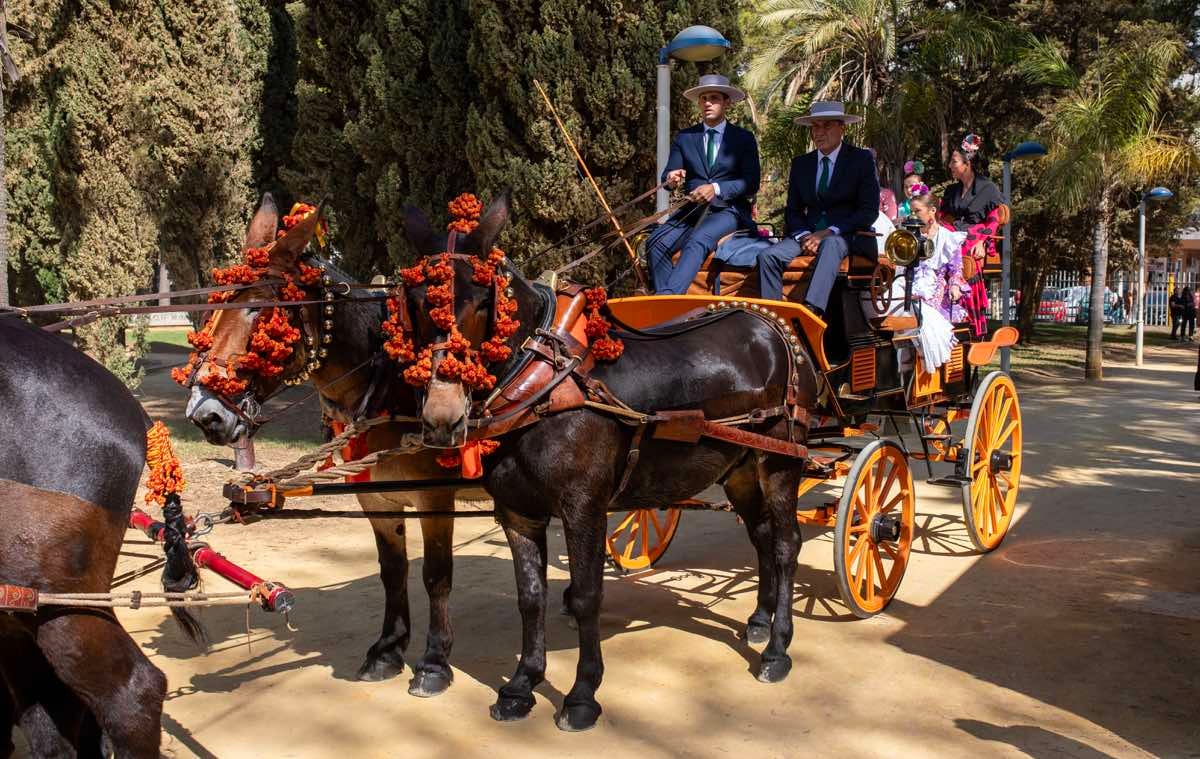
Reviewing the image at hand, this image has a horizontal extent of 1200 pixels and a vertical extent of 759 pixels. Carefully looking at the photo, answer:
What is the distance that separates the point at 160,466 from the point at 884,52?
19.9m

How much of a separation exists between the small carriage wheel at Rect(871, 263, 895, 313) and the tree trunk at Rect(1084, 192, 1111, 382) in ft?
54.3

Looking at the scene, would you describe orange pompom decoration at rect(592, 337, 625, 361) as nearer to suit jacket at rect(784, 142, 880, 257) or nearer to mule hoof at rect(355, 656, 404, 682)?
mule hoof at rect(355, 656, 404, 682)

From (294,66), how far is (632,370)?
551 inches

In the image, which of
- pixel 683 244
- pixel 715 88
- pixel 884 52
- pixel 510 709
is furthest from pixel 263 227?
pixel 884 52

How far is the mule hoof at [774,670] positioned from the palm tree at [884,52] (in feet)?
53.6

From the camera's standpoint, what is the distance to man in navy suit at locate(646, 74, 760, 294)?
695 cm

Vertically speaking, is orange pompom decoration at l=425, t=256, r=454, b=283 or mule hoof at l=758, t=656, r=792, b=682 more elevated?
orange pompom decoration at l=425, t=256, r=454, b=283

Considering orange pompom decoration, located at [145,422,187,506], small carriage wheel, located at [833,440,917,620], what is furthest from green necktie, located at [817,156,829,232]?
orange pompom decoration, located at [145,422,187,506]

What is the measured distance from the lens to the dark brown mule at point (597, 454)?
15.8ft

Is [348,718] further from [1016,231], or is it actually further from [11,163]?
[1016,231]

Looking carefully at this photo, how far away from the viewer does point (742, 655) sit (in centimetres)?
623

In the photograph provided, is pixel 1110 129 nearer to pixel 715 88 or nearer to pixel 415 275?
pixel 715 88

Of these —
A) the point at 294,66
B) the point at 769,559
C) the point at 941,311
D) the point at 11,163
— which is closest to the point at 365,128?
the point at 294,66

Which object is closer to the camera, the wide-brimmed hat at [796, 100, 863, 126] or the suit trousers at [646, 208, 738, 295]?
the suit trousers at [646, 208, 738, 295]
